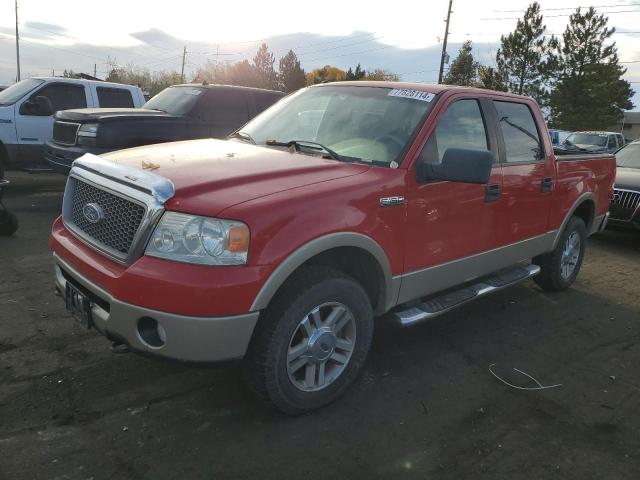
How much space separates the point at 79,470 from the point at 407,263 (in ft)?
A: 6.98

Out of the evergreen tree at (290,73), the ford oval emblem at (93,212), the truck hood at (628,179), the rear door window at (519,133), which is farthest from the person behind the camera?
the evergreen tree at (290,73)

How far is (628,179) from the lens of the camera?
323 inches

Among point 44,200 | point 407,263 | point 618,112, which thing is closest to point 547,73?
point 618,112

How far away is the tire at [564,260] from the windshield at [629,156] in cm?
427

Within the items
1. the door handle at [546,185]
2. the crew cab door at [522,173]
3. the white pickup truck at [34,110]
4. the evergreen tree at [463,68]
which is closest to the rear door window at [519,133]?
the crew cab door at [522,173]

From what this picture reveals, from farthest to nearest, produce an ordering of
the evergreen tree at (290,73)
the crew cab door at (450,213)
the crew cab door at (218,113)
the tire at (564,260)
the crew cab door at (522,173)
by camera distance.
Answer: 1. the evergreen tree at (290,73)
2. the crew cab door at (218,113)
3. the tire at (564,260)
4. the crew cab door at (522,173)
5. the crew cab door at (450,213)

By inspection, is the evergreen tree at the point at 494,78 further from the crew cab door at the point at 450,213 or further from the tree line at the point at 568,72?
the crew cab door at the point at 450,213

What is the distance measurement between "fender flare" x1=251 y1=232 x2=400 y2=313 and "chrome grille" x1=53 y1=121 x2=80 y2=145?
6247 mm

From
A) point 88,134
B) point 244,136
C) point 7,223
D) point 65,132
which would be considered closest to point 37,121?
point 65,132

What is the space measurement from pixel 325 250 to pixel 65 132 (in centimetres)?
670

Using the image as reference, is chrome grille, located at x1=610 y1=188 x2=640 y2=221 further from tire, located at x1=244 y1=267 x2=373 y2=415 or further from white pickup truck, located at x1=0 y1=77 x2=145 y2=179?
white pickup truck, located at x1=0 y1=77 x2=145 y2=179

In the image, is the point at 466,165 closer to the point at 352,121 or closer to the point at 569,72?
the point at 352,121

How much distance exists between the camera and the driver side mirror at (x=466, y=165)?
3.17m

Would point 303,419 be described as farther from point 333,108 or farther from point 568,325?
point 568,325
